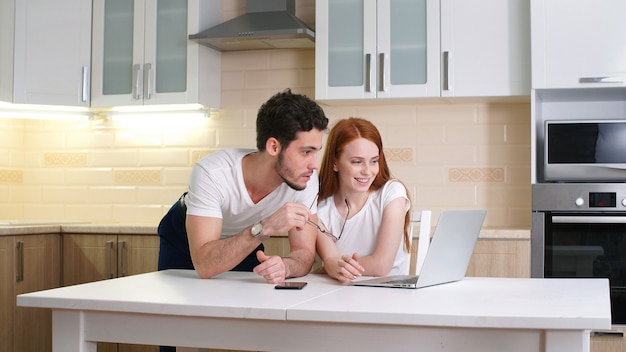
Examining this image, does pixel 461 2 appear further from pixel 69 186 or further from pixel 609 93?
pixel 69 186

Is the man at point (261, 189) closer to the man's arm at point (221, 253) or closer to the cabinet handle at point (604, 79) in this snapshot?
the man's arm at point (221, 253)

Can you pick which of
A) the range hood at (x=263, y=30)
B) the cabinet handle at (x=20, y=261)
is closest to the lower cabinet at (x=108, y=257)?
the cabinet handle at (x=20, y=261)

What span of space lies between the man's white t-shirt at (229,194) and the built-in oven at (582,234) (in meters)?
1.35

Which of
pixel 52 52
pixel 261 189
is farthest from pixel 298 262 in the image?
pixel 52 52

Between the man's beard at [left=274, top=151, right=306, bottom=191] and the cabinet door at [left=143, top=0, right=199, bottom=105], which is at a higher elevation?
the cabinet door at [left=143, top=0, right=199, bottom=105]

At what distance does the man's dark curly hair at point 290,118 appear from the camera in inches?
99.2

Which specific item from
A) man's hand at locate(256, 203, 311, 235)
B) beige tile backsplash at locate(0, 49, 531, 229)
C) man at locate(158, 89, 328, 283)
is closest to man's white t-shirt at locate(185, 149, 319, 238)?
man at locate(158, 89, 328, 283)

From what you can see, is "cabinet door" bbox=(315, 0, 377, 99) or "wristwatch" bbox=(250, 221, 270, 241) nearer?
"wristwatch" bbox=(250, 221, 270, 241)

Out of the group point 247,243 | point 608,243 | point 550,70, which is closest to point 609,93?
point 550,70

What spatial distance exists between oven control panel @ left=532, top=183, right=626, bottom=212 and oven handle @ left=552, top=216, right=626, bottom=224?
0.12 feet

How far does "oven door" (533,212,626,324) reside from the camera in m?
3.50

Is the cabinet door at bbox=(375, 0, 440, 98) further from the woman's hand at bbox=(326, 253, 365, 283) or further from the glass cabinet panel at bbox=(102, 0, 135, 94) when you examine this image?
the woman's hand at bbox=(326, 253, 365, 283)

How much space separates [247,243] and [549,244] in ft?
5.71

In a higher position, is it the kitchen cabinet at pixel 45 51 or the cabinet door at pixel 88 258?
the kitchen cabinet at pixel 45 51
